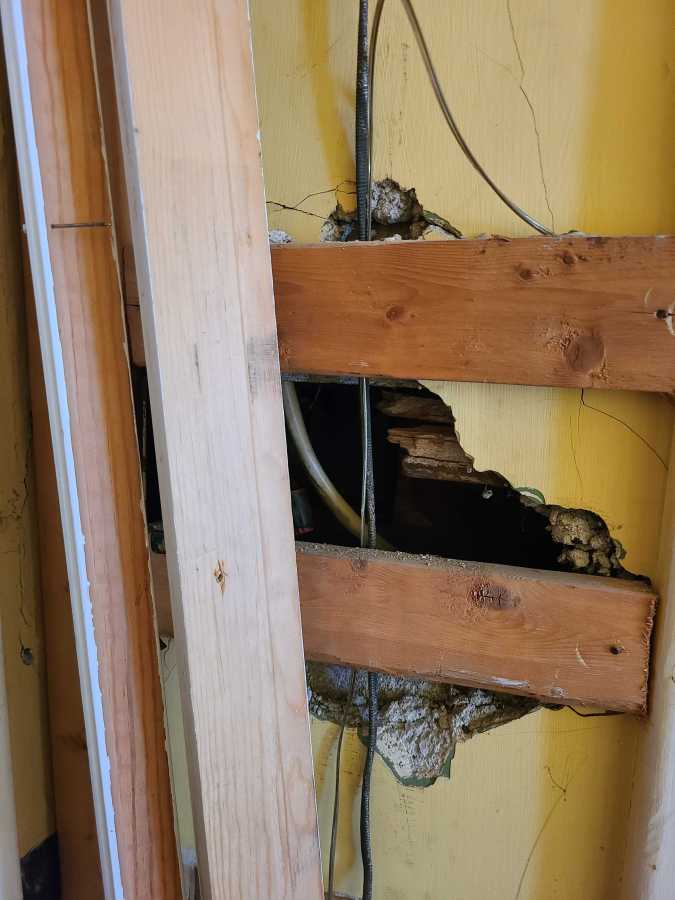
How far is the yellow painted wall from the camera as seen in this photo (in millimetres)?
950

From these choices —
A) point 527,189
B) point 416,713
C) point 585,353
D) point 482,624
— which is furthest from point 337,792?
point 527,189

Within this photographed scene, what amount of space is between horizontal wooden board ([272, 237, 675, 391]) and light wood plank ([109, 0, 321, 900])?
9 centimetres

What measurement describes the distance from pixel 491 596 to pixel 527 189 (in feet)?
1.96

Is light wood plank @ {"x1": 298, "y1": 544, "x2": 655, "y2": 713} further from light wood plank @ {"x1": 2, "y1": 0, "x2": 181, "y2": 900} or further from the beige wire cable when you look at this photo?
light wood plank @ {"x1": 2, "y1": 0, "x2": 181, "y2": 900}

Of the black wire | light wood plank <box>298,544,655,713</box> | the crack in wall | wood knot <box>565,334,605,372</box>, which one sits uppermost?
the crack in wall

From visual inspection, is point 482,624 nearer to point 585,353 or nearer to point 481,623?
point 481,623

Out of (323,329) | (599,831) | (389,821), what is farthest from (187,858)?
(323,329)

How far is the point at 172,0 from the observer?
0.75 metres

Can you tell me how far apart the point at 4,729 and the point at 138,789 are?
251 mm

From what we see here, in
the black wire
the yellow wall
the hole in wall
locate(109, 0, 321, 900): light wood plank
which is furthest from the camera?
the black wire

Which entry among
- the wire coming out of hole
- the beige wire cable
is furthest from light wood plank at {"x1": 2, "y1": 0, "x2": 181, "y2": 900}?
the wire coming out of hole

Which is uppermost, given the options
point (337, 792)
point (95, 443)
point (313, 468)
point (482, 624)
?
point (95, 443)

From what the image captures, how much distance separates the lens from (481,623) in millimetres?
974

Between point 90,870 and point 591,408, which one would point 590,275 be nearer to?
point 591,408
